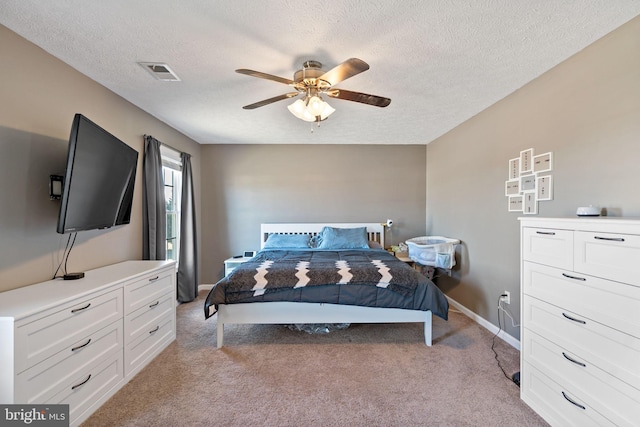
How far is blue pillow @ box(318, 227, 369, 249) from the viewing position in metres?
3.98

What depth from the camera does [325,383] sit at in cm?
203

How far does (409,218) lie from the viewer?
461cm

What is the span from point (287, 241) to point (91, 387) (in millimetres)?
2651

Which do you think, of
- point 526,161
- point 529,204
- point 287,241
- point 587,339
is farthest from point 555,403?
point 287,241

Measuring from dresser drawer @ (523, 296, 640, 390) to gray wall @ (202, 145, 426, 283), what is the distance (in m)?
2.90

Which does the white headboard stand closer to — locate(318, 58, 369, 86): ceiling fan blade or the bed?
the bed

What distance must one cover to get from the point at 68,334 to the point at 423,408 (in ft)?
7.62

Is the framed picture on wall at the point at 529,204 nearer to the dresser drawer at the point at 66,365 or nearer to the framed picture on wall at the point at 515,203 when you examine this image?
the framed picture on wall at the point at 515,203

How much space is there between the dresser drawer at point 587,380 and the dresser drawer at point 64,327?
2.96 metres

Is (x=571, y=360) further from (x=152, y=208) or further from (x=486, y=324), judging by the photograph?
(x=152, y=208)

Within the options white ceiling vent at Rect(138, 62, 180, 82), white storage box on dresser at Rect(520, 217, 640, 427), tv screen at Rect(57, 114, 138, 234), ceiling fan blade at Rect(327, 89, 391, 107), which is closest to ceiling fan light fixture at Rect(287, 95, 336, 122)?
ceiling fan blade at Rect(327, 89, 391, 107)

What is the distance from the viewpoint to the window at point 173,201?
12.4 feet

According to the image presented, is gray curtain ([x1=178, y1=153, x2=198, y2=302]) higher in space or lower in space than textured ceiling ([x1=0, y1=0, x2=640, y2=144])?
lower

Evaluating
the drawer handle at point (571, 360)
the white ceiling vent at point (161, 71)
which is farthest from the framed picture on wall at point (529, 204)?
the white ceiling vent at point (161, 71)
